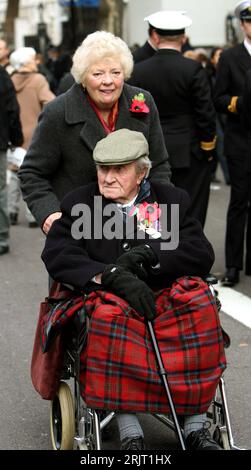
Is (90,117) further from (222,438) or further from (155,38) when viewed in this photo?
(155,38)

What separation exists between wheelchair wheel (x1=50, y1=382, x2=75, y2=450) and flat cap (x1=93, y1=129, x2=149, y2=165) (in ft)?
3.39

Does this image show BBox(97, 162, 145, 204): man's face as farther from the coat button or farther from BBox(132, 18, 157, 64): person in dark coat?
BBox(132, 18, 157, 64): person in dark coat

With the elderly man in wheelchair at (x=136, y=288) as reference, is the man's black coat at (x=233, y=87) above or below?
below

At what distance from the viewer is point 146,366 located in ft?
14.3

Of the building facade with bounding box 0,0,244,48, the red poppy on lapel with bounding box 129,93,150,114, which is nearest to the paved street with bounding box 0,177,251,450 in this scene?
the red poppy on lapel with bounding box 129,93,150,114

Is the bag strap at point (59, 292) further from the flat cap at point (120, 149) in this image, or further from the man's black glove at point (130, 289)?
the flat cap at point (120, 149)

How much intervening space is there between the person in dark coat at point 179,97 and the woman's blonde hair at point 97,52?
3107mm

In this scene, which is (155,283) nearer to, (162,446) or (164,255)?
(164,255)

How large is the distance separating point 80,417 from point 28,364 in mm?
1985

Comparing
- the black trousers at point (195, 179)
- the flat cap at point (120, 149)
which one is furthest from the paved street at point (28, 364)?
the flat cap at point (120, 149)

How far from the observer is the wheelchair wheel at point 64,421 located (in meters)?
4.79

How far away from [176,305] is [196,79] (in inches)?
167

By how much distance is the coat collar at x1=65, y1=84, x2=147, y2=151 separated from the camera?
17.4 feet

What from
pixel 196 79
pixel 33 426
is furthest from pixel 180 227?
pixel 196 79
